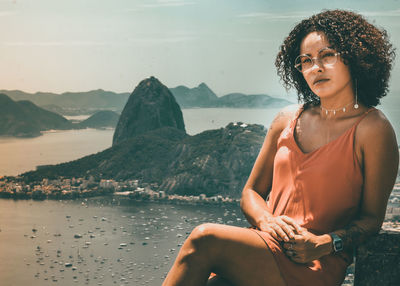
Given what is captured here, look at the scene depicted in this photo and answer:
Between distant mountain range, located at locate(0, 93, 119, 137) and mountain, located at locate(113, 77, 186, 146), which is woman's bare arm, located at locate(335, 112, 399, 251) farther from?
distant mountain range, located at locate(0, 93, 119, 137)

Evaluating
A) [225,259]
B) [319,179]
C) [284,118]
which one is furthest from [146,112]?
[225,259]

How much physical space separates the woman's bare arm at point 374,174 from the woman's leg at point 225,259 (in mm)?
241

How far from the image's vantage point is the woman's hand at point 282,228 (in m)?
1.35

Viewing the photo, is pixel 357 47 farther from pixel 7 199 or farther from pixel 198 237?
pixel 7 199

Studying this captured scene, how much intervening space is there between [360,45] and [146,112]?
8879 centimetres

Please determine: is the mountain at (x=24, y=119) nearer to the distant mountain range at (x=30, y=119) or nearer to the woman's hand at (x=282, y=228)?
the distant mountain range at (x=30, y=119)

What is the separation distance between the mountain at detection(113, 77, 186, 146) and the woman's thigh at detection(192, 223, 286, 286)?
88444 mm

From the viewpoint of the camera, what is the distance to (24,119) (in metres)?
89.2

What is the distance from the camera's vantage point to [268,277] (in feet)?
4.28

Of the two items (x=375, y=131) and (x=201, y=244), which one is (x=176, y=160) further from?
(x=201, y=244)

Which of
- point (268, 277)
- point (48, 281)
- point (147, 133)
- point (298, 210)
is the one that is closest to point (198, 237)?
point (268, 277)

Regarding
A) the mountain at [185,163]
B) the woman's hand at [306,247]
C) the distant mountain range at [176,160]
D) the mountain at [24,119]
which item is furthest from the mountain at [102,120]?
the woman's hand at [306,247]

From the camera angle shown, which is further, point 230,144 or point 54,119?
point 54,119

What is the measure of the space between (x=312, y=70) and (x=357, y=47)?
0.14 meters
